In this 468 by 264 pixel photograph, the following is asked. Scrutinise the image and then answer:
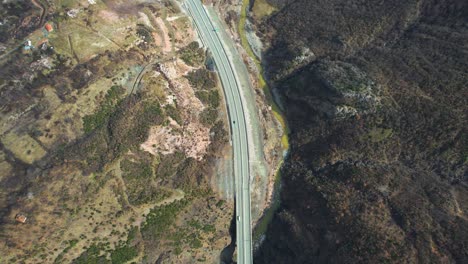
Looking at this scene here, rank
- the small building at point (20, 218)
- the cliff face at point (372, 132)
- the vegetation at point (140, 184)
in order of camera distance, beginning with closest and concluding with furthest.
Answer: the small building at point (20, 218) < the cliff face at point (372, 132) < the vegetation at point (140, 184)

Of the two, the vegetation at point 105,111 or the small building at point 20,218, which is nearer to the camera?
the small building at point 20,218

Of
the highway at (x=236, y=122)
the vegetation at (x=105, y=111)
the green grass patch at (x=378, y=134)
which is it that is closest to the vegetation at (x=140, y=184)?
the vegetation at (x=105, y=111)

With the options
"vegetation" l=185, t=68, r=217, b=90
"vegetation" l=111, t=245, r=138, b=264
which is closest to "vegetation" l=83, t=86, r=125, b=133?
"vegetation" l=185, t=68, r=217, b=90

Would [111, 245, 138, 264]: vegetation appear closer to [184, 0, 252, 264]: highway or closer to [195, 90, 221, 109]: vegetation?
[184, 0, 252, 264]: highway

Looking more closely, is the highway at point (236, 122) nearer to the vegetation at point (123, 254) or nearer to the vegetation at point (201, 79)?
the vegetation at point (201, 79)

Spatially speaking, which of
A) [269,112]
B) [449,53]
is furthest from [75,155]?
[449,53]

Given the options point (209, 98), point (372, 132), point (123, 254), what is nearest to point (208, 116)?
point (209, 98)

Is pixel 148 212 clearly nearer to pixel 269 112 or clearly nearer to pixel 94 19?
pixel 269 112
